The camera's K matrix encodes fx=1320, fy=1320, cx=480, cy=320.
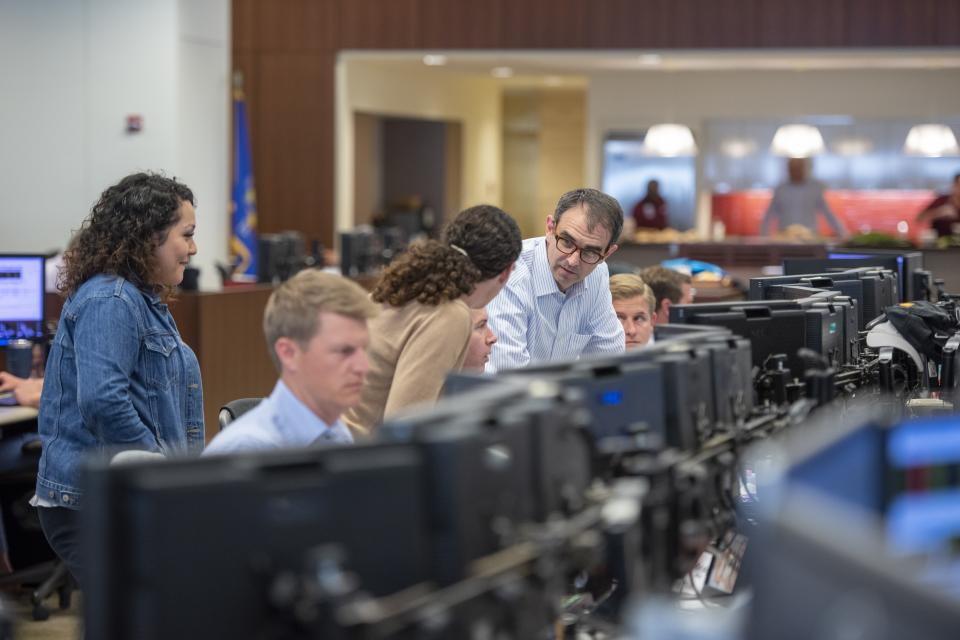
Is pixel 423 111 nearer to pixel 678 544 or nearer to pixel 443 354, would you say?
pixel 443 354

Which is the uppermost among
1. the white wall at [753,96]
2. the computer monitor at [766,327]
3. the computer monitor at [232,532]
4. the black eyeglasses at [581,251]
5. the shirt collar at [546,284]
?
the white wall at [753,96]

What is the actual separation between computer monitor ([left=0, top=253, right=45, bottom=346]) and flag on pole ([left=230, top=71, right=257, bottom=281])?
6444mm

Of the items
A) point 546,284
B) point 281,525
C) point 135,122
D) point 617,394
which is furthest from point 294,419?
point 135,122

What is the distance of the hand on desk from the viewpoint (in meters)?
5.18

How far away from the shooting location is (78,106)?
1125 centimetres

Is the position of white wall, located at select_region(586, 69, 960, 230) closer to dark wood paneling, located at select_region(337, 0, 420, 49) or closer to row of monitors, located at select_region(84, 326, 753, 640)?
dark wood paneling, located at select_region(337, 0, 420, 49)

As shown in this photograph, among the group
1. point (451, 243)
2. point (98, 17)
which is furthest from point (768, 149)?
point (451, 243)

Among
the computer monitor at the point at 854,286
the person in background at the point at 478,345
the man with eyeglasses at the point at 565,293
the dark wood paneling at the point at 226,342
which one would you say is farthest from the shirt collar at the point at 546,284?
the dark wood paneling at the point at 226,342

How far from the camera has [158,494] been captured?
1492mm

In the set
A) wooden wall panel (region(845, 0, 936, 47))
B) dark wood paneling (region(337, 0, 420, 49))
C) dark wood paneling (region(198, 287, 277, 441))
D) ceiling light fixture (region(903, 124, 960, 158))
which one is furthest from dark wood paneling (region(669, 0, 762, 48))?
dark wood paneling (region(198, 287, 277, 441))

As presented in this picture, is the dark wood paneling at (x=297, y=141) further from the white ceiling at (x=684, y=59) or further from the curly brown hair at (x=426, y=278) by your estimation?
the curly brown hair at (x=426, y=278)

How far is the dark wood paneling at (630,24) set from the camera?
13.0 m

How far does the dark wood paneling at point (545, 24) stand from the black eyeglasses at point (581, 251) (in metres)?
9.46

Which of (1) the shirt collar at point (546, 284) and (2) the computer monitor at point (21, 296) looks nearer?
(1) the shirt collar at point (546, 284)
